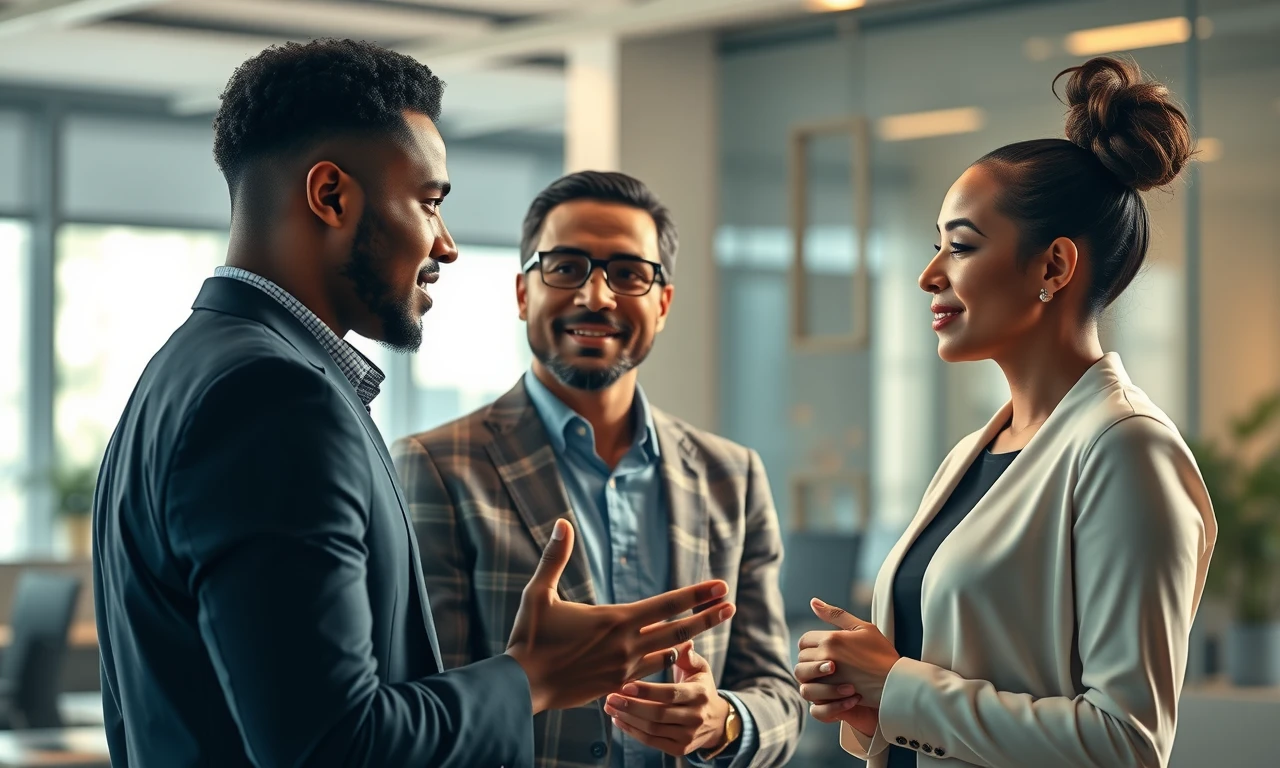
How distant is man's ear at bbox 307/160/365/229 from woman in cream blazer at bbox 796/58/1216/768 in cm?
73

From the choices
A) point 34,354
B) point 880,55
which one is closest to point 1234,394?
point 880,55

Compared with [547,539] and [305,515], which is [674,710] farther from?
[305,515]

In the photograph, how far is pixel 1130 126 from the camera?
1.78 metres

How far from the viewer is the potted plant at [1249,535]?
5223 mm

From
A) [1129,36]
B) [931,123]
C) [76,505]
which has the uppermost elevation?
[1129,36]

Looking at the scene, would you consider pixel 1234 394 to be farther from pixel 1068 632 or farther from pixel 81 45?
pixel 81 45

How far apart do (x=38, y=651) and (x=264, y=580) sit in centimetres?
519

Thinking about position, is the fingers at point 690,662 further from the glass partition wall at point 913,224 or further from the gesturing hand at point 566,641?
the glass partition wall at point 913,224

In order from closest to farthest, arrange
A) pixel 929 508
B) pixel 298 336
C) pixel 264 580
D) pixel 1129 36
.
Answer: pixel 264 580, pixel 298 336, pixel 929 508, pixel 1129 36

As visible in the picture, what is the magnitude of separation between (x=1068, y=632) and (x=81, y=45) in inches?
306

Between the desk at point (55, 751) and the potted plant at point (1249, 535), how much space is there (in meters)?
3.47

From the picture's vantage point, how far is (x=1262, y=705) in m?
2.34

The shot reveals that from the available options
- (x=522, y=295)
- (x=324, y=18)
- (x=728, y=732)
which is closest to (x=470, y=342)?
(x=324, y=18)

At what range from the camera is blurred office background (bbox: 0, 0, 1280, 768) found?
6.08 m
